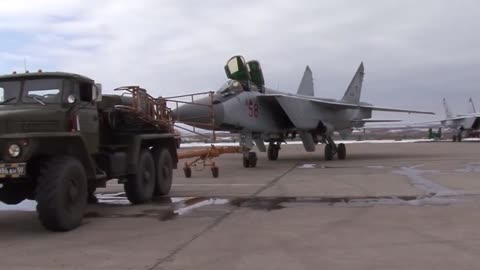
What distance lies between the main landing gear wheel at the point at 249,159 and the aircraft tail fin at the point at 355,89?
9.35 m

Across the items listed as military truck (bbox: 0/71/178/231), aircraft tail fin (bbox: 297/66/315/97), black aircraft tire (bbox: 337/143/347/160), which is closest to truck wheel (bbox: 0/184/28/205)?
military truck (bbox: 0/71/178/231)

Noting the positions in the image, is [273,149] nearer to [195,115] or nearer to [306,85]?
[306,85]

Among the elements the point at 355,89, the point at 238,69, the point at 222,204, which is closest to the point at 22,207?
the point at 222,204

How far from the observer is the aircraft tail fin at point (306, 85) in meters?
28.1

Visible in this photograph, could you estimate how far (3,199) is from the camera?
8.30 m

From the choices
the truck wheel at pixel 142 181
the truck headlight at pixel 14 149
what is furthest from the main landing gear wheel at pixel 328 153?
the truck headlight at pixel 14 149

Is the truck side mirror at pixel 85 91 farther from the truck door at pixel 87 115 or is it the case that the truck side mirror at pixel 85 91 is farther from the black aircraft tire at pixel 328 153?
the black aircraft tire at pixel 328 153

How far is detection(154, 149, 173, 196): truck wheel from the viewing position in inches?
430

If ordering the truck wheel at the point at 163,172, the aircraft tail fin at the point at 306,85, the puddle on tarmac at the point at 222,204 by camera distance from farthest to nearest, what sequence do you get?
the aircraft tail fin at the point at 306,85
the truck wheel at the point at 163,172
the puddle on tarmac at the point at 222,204

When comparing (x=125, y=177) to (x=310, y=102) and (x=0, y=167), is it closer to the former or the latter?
(x=0, y=167)

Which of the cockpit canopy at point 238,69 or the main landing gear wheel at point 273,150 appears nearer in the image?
the cockpit canopy at point 238,69

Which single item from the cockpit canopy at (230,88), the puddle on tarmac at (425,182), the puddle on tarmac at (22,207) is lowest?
the puddle on tarmac at (22,207)

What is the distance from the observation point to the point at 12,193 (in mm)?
8219

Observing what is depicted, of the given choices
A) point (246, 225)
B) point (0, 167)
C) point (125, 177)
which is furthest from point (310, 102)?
point (0, 167)
